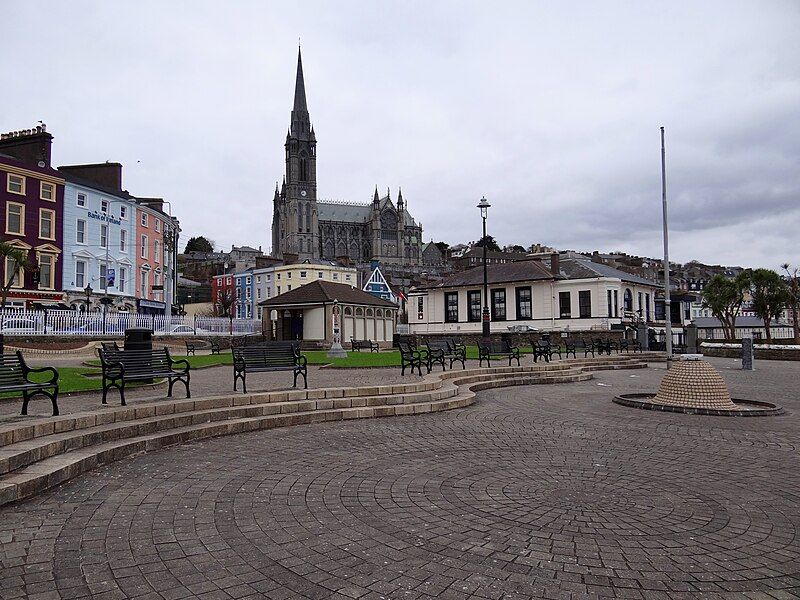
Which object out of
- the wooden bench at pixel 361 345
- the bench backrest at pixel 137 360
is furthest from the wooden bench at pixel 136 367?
the wooden bench at pixel 361 345

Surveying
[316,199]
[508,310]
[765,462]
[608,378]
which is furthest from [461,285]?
[316,199]

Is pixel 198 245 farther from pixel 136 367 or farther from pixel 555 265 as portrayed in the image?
pixel 136 367

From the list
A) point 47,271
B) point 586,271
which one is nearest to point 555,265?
point 586,271

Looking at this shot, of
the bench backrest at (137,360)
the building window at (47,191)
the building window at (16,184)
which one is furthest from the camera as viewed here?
the building window at (47,191)

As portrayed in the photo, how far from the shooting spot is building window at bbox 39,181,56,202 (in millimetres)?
39031

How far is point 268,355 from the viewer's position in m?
11.4

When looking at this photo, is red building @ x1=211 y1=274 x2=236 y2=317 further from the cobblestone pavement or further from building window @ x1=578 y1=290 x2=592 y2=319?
the cobblestone pavement

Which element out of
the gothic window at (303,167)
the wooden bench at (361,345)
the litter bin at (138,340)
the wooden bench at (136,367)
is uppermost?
the gothic window at (303,167)

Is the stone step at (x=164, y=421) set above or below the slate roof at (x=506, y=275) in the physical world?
below

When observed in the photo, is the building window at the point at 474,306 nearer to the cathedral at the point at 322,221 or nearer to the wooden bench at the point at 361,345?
the wooden bench at the point at 361,345

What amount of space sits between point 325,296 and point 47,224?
21.0 m

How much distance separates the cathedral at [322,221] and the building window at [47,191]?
97394 millimetres

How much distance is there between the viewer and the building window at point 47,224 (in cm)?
3931

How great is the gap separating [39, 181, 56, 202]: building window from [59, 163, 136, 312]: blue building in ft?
3.29
